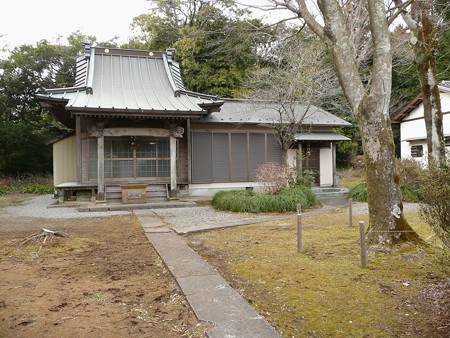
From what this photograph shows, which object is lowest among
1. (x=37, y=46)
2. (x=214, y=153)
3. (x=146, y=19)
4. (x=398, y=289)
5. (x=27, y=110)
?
(x=398, y=289)

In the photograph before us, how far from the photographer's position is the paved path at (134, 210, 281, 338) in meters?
2.93

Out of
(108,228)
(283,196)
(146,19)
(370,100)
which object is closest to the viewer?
(370,100)

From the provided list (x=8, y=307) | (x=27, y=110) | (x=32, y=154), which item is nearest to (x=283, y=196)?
(x=8, y=307)

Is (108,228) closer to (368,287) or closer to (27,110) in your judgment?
(368,287)

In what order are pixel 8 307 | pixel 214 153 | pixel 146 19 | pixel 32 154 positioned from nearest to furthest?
1. pixel 8 307
2. pixel 214 153
3. pixel 32 154
4. pixel 146 19

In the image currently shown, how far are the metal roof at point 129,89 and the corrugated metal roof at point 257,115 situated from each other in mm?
1629

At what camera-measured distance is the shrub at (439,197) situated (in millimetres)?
3299

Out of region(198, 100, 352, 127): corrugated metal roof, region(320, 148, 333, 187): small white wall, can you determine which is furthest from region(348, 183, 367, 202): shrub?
region(198, 100, 352, 127): corrugated metal roof

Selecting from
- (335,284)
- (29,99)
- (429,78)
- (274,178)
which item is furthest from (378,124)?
(29,99)

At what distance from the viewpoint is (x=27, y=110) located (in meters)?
23.0

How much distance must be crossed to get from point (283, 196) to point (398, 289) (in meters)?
7.13

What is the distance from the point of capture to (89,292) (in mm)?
3963

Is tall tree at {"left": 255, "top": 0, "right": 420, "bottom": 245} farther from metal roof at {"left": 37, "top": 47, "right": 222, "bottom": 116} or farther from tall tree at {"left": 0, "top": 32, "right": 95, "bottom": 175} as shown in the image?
tall tree at {"left": 0, "top": 32, "right": 95, "bottom": 175}

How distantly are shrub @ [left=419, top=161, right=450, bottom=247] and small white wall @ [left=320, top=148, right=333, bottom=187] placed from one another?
13441 millimetres
